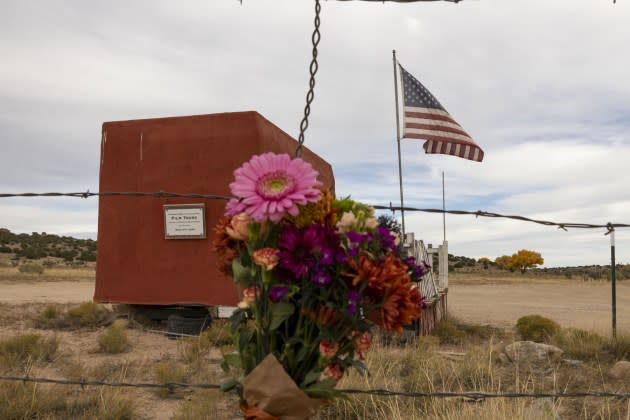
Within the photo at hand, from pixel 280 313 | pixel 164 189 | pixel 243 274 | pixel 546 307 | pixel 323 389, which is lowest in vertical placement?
pixel 546 307

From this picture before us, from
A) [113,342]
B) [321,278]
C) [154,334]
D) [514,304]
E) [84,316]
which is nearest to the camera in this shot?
[321,278]

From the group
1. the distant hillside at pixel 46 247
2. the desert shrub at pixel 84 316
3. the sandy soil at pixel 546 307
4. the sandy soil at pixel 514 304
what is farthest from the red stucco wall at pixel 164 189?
the distant hillside at pixel 46 247

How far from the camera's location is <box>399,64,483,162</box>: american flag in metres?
8.91

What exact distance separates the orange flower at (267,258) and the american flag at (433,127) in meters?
7.59

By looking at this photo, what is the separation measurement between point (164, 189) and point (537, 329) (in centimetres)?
628

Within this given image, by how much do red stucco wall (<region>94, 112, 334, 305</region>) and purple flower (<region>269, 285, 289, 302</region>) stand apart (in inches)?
278

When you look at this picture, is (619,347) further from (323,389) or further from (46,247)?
(46,247)

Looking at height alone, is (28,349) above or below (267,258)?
below

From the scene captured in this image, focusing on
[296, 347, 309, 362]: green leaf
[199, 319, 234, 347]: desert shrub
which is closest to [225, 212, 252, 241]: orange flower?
[296, 347, 309, 362]: green leaf

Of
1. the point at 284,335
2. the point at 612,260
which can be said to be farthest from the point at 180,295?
the point at 284,335

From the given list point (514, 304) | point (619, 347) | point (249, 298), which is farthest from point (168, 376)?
point (514, 304)

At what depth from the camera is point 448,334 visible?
8.85 m

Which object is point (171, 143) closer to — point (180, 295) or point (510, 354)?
point (180, 295)

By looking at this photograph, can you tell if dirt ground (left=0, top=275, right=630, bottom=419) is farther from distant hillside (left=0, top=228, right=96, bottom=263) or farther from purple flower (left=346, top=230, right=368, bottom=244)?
distant hillside (left=0, top=228, right=96, bottom=263)
